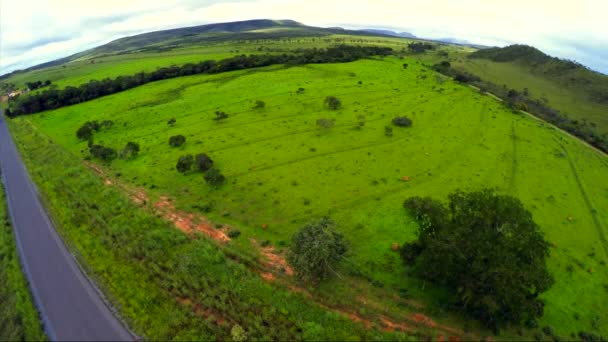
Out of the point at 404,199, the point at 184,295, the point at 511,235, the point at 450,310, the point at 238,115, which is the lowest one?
the point at 450,310

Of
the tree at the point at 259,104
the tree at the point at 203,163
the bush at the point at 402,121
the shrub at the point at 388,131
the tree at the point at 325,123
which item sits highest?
the tree at the point at 259,104

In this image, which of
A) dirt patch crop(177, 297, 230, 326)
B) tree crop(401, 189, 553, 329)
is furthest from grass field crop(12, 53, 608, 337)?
dirt patch crop(177, 297, 230, 326)

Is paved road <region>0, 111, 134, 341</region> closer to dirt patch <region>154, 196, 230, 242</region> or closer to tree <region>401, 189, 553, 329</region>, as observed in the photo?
dirt patch <region>154, 196, 230, 242</region>

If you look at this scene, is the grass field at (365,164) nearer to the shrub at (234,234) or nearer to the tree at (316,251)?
the shrub at (234,234)

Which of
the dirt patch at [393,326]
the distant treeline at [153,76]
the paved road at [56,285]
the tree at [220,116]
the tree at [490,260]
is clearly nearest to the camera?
the tree at [490,260]

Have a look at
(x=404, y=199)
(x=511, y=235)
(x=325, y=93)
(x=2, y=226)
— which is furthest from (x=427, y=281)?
(x=325, y=93)

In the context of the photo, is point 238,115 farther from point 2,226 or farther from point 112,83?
Result: point 112,83

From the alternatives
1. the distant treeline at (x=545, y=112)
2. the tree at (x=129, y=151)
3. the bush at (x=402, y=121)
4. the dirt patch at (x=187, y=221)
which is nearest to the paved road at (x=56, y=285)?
the dirt patch at (x=187, y=221)
